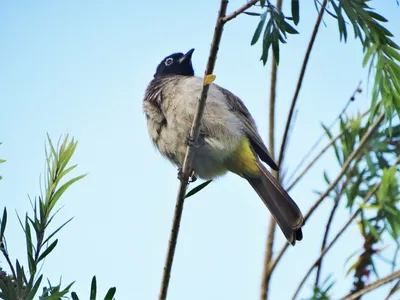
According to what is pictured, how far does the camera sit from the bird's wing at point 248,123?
4398 mm

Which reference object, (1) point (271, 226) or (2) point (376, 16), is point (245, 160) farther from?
(2) point (376, 16)

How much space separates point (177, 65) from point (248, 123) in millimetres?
1210

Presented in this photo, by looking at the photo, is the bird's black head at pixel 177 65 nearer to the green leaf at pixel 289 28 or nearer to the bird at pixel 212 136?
the bird at pixel 212 136

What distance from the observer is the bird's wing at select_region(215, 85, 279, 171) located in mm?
4398

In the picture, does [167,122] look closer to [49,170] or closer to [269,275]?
[269,275]

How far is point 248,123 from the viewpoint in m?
4.58

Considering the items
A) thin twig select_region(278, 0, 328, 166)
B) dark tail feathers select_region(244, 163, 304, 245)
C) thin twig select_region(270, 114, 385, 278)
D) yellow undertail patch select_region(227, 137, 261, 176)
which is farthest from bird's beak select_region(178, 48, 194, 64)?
thin twig select_region(270, 114, 385, 278)

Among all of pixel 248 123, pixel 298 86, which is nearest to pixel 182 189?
pixel 298 86

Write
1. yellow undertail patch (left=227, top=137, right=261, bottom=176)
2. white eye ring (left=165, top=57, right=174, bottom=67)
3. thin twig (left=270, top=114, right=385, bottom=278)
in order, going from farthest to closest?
1. white eye ring (left=165, top=57, right=174, bottom=67)
2. yellow undertail patch (left=227, top=137, right=261, bottom=176)
3. thin twig (left=270, top=114, right=385, bottom=278)

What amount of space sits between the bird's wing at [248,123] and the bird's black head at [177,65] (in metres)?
0.80

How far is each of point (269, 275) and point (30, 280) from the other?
119 cm

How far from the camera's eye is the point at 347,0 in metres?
2.17

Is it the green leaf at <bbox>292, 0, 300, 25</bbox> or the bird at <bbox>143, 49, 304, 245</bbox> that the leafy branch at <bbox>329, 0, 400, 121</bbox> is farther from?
the bird at <bbox>143, 49, 304, 245</bbox>

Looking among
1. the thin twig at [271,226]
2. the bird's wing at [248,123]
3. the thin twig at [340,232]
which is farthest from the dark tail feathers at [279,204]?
the thin twig at [340,232]
